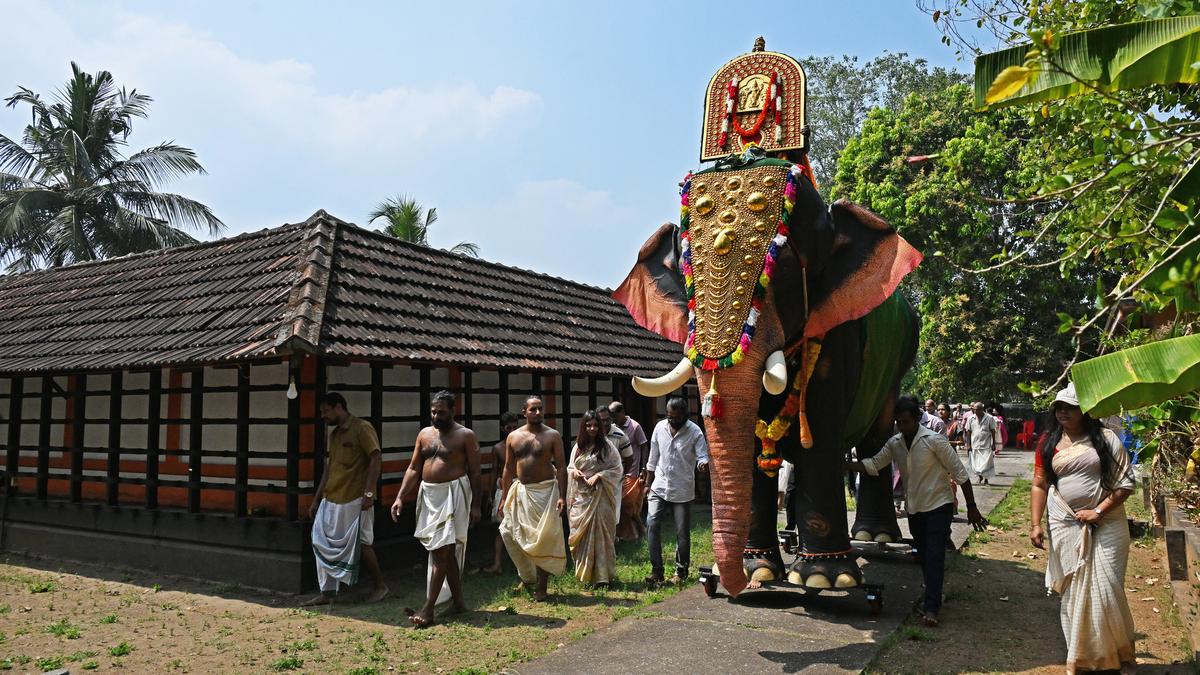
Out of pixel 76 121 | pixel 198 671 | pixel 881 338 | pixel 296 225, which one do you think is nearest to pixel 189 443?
pixel 296 225

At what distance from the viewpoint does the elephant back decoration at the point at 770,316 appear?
5152 mm

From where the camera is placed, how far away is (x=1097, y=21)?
552cm

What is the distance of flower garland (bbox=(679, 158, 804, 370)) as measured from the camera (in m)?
5.18

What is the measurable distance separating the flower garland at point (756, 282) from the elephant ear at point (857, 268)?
0.55m

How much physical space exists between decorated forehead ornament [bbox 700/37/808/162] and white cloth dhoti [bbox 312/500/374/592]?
4459 mm

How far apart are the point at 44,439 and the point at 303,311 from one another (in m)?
5.40

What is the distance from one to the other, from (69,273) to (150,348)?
6481mm

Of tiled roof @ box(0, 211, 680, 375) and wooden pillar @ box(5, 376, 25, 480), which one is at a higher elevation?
tiled roof @ box(0, 211, 680, 375)

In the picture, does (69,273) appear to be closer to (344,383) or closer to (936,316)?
(344,383)

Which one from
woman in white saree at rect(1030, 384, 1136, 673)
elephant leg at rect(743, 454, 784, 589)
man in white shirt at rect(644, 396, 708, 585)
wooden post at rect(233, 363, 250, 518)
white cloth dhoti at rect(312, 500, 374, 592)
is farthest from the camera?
wooden post at rect(233, 363, 250, 518)

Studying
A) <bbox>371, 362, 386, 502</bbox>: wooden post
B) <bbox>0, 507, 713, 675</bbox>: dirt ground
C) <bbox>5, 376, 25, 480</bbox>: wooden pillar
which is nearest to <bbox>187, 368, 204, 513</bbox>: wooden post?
<bbox>0, 507, 713, 675</bbox>: dirt ground

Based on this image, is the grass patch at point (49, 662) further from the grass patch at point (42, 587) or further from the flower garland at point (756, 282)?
the flower garland at point (756, 282)

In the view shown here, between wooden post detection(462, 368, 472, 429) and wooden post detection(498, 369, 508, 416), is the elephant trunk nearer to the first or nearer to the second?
wooden post detection(462, 368, 472, 429)

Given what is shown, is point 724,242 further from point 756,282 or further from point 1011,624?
point 1011,624
